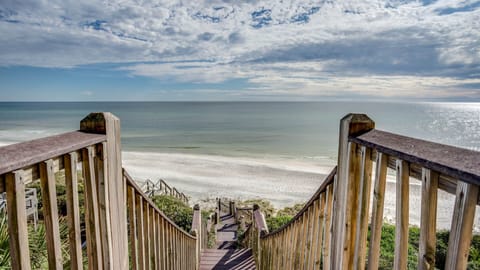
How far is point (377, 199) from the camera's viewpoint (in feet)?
4.27

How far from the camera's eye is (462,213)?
2.59ft

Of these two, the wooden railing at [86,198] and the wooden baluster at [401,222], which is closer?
the wooden railing at [86,198]

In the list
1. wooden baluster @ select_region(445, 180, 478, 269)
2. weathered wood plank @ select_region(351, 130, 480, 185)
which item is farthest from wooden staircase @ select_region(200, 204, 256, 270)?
wooden baluster @ select_region(445, 180, 478, 269)

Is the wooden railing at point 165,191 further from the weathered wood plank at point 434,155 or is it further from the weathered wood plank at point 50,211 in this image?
the weathered wood plank at point 434,155

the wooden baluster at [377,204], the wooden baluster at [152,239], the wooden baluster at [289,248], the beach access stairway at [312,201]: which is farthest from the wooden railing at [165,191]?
the wooden baluster at [377,204]

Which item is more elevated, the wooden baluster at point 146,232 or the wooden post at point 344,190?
the wooden post at point 344,190

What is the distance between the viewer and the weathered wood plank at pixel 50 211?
1.05 m

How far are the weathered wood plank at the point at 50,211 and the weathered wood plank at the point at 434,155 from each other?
1.32 meters

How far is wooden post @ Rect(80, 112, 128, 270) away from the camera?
1509 mm

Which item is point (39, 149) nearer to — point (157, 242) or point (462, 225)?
point (462, 225)

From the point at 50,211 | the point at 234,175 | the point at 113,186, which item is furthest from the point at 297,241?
the point at 234,175

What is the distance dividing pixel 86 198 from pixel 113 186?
19 centimetres

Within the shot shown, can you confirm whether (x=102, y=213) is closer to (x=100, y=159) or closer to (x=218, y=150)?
(x=100, y=159)

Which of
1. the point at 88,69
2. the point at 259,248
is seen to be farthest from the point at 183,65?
the point at 259,248
